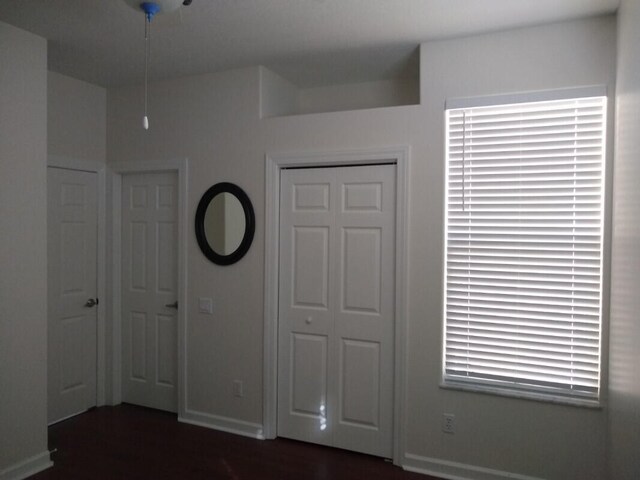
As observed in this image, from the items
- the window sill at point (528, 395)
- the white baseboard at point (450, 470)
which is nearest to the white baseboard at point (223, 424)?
the white baseboard at point (450, 470)

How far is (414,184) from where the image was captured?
290 cm

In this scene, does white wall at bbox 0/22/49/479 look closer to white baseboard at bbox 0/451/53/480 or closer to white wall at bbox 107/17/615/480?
white baseboard at bbox 0/451/53/480

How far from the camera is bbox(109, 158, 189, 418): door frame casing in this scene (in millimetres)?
3590

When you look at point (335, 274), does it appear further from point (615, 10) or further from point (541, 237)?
point (615, 10)

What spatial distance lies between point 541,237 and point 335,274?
4.31 ft

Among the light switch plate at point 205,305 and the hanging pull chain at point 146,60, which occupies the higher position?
the hanging pull chain at point 146,60

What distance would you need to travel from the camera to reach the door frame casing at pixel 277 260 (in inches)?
115

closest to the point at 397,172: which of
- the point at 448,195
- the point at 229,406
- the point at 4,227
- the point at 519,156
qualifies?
the point at 448,195

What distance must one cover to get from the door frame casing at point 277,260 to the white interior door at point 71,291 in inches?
62.6

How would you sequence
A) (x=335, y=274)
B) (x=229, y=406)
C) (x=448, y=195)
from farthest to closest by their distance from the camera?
(x=229, y=406), (x=335, y=274), (x=448, y=195)

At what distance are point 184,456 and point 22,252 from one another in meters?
1.68

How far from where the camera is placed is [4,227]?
2689mm

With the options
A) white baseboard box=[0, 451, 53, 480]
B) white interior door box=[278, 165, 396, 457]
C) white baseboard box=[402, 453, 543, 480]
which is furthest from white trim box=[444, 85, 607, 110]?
→ white baseboard box=[0, 451, 53, 480]

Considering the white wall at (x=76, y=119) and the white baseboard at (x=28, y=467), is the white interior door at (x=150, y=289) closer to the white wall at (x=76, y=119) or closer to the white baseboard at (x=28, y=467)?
the white wall at (x=76, y=119)
